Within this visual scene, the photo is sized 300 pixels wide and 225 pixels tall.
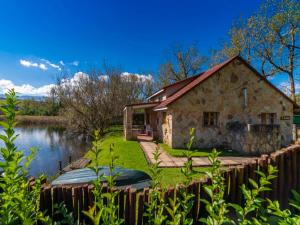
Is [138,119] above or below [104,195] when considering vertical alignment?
above

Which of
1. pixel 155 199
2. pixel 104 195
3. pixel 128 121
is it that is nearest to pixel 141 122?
pixel 128 121

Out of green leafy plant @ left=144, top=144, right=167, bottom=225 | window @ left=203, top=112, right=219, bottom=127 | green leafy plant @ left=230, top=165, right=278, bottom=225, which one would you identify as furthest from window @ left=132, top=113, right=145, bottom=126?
green leafy plant @ left=230, top=165, right=278, bottom=225

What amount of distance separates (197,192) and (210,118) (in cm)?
1226

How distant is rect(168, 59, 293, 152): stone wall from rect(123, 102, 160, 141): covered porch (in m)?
4.58

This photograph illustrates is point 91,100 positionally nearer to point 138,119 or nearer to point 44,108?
point 138,119

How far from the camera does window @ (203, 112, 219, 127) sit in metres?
15.1

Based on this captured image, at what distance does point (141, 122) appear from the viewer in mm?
31938

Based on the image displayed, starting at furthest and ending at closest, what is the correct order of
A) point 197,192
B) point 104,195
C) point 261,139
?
1. point 261,139
2. point 197,192
3. point 104,195

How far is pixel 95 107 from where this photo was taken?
29578 millimetres

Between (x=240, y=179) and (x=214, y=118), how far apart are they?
11722 millimetres

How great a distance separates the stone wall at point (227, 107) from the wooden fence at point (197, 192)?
9588mm

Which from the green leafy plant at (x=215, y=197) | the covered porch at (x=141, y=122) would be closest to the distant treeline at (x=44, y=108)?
the covered porch at (x=141, y=122)

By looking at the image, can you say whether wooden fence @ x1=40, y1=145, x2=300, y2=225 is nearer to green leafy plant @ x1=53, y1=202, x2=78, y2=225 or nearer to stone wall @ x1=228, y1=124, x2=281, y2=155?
green leafy plant @ x1=53, y1=202, x2=78, y2=225

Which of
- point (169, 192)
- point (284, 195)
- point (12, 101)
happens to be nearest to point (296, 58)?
point (284, 195)
